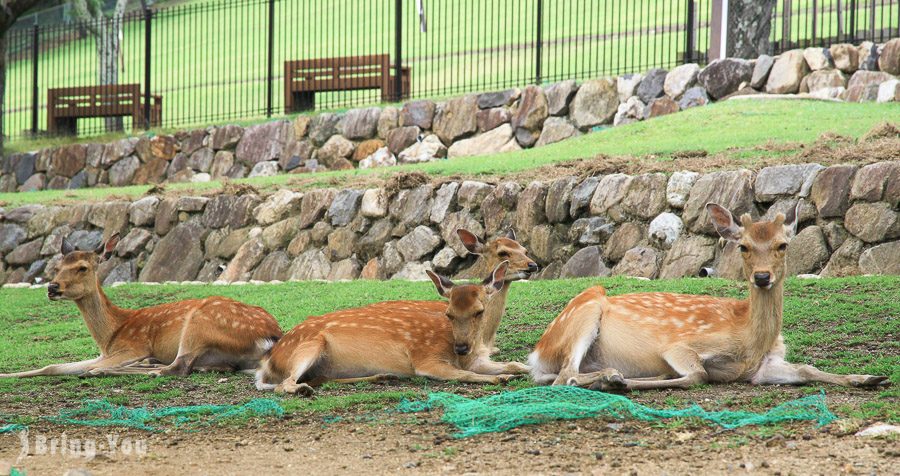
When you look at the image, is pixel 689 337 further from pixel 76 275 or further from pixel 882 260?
pixel 76 275

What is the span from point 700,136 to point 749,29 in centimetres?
407

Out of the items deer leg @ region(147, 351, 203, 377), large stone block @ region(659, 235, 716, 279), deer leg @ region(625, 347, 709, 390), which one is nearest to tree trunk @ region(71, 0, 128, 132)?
large stone block @ region(659, 235, 716, 279)

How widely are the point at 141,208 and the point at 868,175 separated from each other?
34.7 feet

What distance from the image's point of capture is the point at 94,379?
834 centimetres

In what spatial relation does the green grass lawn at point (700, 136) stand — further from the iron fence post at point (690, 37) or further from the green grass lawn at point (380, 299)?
the green grass lawn at point (380, 299)

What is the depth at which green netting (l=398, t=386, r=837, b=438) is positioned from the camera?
5.55m

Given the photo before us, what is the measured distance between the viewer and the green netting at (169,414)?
626 centimetres

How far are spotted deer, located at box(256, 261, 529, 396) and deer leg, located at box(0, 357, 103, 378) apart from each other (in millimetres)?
1776

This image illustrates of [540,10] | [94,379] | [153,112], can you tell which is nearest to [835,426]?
[94,379]

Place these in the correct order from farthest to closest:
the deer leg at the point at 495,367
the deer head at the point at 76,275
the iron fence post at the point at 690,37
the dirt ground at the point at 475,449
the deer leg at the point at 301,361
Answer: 1. the iron fence post at the point at 690,37
2. the deer head at the point at 76,275
3. the deer leg at the point at 495,367
4. the deer leg at the point at 301,361
5. the dirt ground at the point at 475,449

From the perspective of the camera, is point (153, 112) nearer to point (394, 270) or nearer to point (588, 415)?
point (394, 270)

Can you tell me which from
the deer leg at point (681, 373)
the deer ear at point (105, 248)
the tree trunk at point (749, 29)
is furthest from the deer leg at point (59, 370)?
the tree trunk at point (749, 29)

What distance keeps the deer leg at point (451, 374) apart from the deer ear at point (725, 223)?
1702 mm

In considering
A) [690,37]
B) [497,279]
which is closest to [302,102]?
[690,37]
